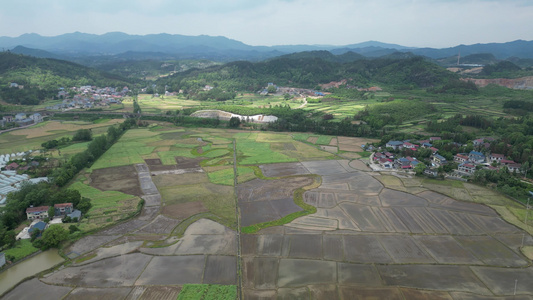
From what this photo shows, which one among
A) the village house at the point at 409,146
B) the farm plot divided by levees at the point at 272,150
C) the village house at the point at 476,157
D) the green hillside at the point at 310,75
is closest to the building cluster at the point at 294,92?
the green hillside at the point at 310,75

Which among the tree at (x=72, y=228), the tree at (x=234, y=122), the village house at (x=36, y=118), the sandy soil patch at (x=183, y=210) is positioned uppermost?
the village house at (x=36, y=118)

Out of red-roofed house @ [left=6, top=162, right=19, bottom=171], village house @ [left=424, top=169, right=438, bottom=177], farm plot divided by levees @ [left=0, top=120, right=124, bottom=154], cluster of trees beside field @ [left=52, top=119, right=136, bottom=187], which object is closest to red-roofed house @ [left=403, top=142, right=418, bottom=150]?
village house @ [left=424, top=169, right=438, bottom=177]

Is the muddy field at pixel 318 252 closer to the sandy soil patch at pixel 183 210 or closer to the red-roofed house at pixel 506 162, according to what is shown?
the sandy soil patch at pixel 183 210

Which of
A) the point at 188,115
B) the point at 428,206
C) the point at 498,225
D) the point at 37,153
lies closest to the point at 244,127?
the point at 188,115

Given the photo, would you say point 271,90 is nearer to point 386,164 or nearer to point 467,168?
point 386,164

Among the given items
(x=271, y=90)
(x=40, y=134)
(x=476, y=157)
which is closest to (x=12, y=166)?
(x=40, y=134)

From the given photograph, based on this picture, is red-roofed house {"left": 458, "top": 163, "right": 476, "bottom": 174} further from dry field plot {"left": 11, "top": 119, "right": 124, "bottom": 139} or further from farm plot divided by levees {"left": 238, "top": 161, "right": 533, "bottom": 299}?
dry field plot {"left": 11, "top": 119, "right": 124, "bottom": 139}
